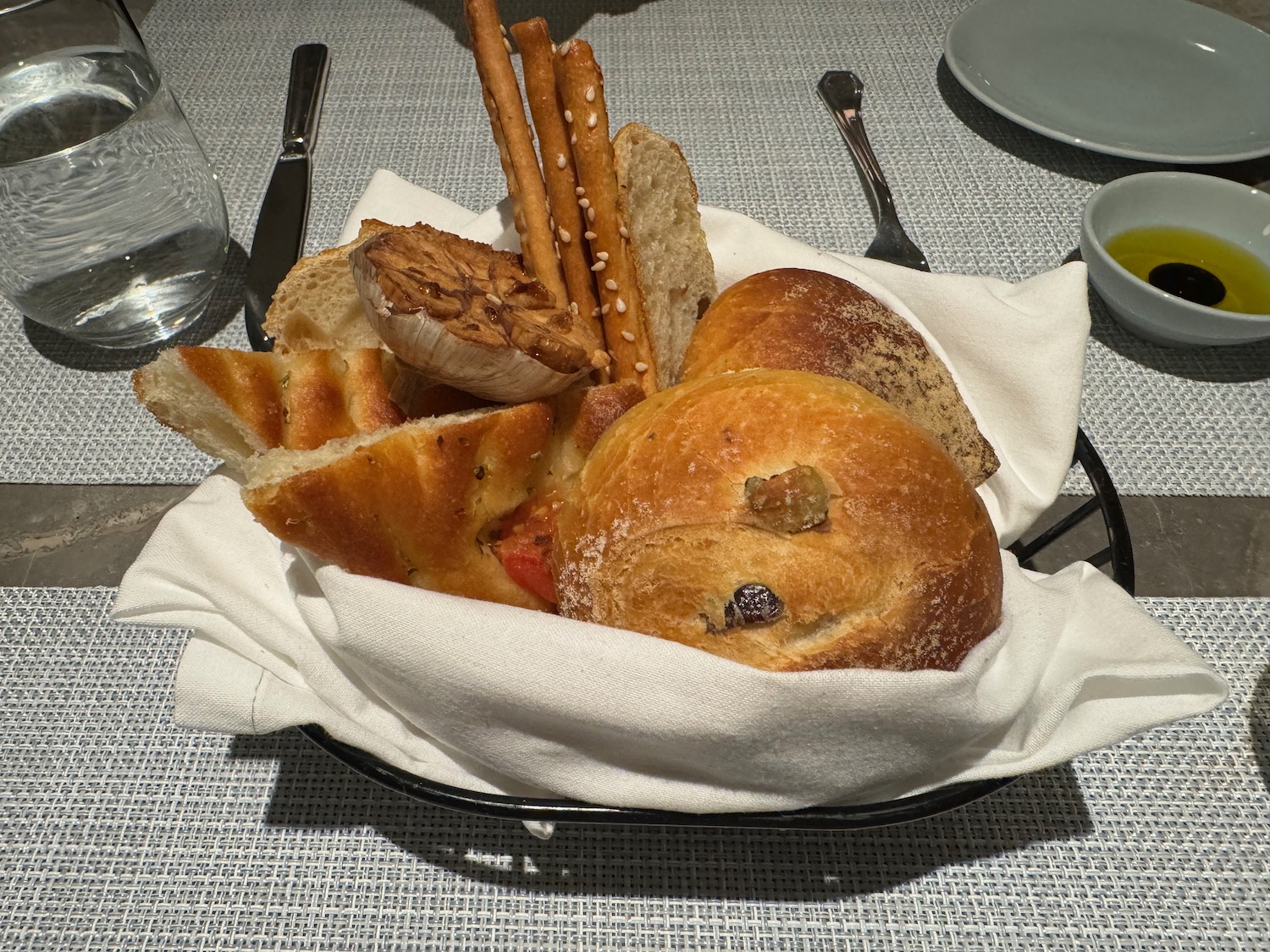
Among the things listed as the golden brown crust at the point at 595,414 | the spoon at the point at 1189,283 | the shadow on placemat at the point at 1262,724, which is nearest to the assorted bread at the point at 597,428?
the golden brown crust at the point at 595,414

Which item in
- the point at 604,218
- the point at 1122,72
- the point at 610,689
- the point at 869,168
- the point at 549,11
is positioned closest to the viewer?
the point at 610,689

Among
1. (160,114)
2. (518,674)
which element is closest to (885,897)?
(518,674)

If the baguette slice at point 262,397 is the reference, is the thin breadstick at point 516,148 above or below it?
above

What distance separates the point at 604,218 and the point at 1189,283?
2.50ft

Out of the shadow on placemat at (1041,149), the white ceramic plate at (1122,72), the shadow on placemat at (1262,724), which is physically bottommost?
the shadow on placemat at (1262,724)

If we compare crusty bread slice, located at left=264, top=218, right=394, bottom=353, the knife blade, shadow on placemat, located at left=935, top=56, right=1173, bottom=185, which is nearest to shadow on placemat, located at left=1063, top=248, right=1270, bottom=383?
shadow on placemat, located at left=935, top=56, right=1173, bottom=185

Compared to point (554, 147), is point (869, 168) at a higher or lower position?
lower

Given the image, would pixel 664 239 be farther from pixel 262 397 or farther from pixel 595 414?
pixel 262 397

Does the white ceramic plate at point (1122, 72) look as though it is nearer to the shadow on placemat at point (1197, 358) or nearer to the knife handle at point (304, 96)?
the shadow on placemat at point (1197, 358)

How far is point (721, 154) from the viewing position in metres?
1.32

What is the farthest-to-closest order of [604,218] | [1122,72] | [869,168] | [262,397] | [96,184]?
[1122,72]
[869,168]
[96,184]
[604,218]
[262,397]

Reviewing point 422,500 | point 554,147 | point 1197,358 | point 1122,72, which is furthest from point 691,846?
point 1122,72

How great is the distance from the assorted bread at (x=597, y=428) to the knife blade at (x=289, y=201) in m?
0.24

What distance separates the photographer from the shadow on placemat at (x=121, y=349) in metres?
1.03
